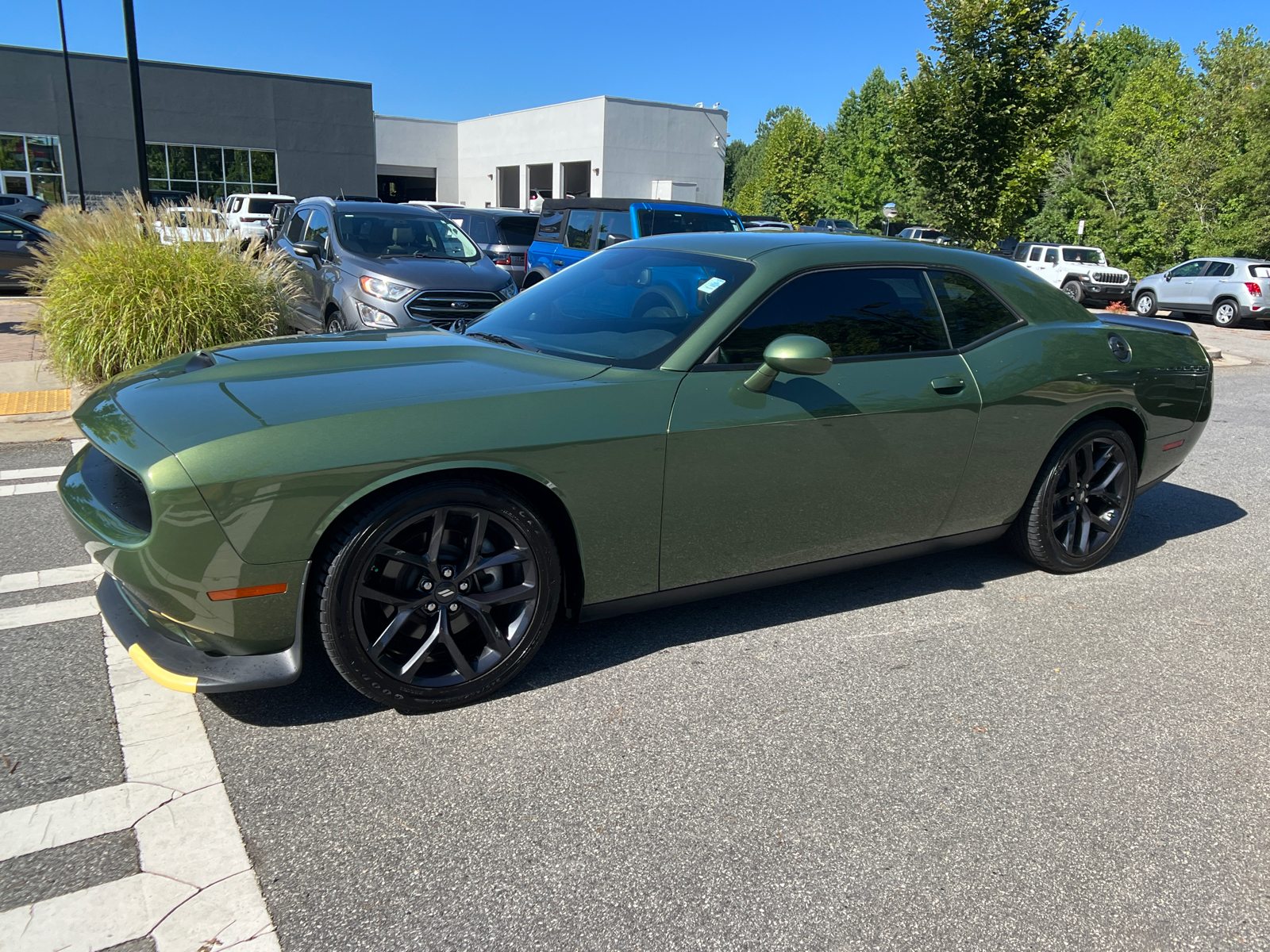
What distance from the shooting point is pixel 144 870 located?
2270 mm

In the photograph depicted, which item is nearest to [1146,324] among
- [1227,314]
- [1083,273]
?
[1227,314]

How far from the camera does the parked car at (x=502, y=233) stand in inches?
658

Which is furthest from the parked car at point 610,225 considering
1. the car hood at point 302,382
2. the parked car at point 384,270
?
the car hood at point 302,382

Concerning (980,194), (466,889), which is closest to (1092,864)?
(466,889)

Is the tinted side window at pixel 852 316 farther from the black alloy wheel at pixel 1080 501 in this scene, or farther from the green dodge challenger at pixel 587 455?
the black alloy wheel at pixel 1080 501

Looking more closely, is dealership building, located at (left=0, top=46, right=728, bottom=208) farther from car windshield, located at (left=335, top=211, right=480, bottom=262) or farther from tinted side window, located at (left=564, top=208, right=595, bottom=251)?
car windshield, located at (left=335, top=211, right=480, bottom=262)

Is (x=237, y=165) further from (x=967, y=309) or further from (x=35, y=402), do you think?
(x=967, y=309)

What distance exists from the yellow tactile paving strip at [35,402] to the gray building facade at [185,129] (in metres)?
32.9

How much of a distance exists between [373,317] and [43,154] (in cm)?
3506

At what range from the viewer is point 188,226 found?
832 cm

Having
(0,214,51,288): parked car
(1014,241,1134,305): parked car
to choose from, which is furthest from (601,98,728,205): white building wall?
(0,214,51,288): parked car

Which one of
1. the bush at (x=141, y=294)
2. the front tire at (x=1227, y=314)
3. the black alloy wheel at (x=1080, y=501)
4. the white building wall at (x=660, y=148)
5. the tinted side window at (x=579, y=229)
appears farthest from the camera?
the white building wall at (x=660, y=148)

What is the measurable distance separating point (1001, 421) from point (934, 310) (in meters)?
0.56

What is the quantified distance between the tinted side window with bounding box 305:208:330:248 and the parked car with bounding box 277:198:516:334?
0.04 feet
